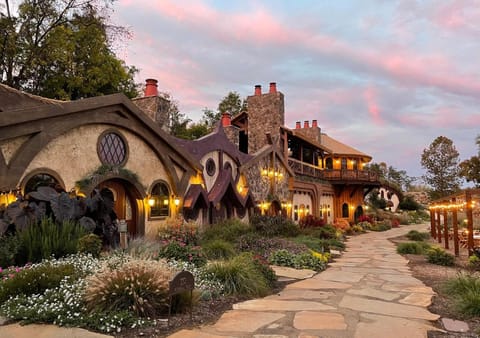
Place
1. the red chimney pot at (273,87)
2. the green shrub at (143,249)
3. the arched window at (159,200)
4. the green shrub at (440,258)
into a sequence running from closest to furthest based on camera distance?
the green shrub at (143,249) → the green shrub at (440,258) → the arched window at (159,200) → the red chimney pot at (273,87)

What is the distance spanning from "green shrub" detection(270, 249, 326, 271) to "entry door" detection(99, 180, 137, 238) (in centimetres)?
478

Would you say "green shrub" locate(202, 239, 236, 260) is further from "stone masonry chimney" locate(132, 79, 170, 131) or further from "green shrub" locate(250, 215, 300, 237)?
"stone masonry chimney" locate(132, 79, 170, 131)

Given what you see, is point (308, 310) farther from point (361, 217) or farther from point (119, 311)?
point (361, 217)

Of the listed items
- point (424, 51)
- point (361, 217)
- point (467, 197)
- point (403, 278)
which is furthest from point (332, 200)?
point (403, 278)

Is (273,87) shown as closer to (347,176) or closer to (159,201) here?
(347,176)

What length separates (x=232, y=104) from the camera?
40.6m

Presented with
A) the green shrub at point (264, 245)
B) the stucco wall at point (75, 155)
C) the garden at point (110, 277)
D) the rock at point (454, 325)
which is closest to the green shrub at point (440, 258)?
the garden at point (110, 277)

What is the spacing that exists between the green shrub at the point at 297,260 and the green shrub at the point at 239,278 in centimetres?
289

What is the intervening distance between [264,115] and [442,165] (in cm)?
2864

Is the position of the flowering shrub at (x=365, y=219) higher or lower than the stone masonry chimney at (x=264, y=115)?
lower

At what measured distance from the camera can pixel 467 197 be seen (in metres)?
12.0

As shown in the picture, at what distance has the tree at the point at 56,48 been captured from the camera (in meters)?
19.4

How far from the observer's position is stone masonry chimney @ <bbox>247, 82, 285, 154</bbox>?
23359mm

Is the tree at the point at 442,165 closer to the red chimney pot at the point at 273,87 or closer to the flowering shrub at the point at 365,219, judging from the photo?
the flowering shrub at the point at 365,219
